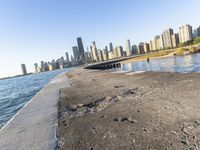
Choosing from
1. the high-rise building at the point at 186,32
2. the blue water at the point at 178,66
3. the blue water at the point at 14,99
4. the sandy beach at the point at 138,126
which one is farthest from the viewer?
the high-rise building at the point at 186,32

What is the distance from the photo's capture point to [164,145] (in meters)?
4.07

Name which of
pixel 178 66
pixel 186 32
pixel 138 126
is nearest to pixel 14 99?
pixel 178 66

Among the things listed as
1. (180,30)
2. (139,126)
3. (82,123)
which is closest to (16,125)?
(82,123)

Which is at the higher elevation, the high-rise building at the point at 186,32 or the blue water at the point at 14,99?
the high-rise building at the point at 186,32

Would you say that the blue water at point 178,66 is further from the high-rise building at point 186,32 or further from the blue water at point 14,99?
the high-rise building at point 186,32

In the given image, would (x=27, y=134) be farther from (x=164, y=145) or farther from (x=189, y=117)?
(x=189, y=117)

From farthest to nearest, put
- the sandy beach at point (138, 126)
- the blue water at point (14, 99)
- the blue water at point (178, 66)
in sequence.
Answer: the blue water at point (178, 66) < the blue water at point (14, 99) < the sandy beach at point (138, 126)

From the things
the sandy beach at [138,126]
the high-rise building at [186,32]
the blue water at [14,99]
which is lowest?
the blue water at [14,99]

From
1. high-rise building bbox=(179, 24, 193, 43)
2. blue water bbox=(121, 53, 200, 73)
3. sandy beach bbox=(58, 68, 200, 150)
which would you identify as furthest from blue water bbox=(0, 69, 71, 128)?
high-rise building bbox=(179, 24, 193, 43)

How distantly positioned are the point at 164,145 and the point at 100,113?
3.60 m

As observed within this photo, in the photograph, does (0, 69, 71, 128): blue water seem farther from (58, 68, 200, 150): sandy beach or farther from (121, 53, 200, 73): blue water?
(121, 53, 200, 73): blue water

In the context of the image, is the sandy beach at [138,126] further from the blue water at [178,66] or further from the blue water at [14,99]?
the blue water at [178,66]

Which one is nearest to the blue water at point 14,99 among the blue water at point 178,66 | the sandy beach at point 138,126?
the sandy beach at point 138,126

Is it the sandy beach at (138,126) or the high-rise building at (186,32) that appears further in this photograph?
the high-rise building at (186,32)
